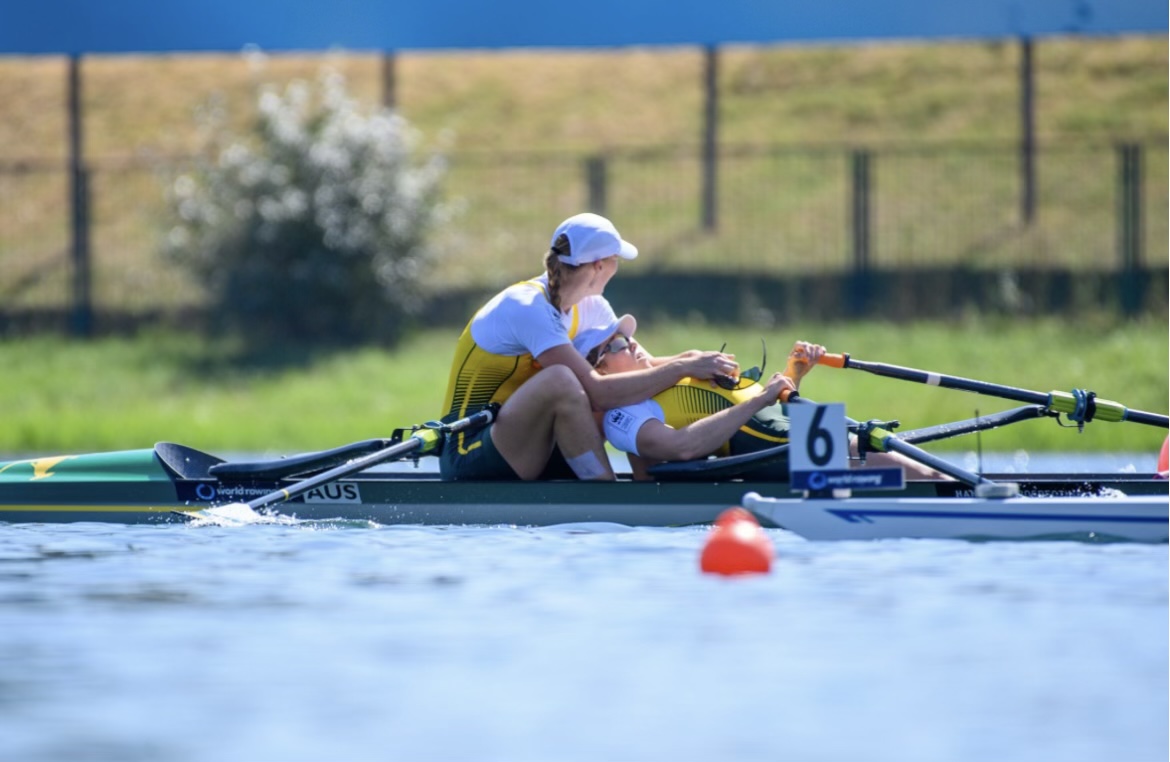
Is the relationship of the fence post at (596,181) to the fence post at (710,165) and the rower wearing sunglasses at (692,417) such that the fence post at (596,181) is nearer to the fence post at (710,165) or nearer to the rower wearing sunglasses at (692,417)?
the fence post at (710,165)

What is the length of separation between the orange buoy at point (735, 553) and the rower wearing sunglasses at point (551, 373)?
4.33 feet

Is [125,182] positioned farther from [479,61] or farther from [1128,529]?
[1128,529]

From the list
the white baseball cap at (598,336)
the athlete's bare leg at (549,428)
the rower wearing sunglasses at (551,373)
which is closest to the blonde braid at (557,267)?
the rower wearing sunglasses at (551,373)

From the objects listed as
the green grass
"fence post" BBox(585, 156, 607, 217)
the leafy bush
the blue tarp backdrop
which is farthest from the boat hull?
"fence post" BBox(585, 156, 607, 217)

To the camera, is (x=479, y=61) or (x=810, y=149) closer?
(x=810, y=149)

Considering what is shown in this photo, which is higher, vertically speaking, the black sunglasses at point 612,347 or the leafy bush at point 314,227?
the leafy bush at point 314,227

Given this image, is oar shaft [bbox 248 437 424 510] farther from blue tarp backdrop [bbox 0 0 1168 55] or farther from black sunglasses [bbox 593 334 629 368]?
blue tarp backdrop [bbox 0 0 1168 55]

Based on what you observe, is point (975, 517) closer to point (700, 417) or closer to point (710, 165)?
point (700, 417)

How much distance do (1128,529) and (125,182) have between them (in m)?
23.0

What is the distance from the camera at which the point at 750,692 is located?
5047 millimetres

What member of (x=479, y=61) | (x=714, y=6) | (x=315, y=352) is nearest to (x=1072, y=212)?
(x=714, y=6)

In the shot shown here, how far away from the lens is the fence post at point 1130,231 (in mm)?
21141

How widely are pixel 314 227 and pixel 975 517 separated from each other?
48.9 ft

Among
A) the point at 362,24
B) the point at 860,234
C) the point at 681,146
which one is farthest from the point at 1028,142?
the point at 362,24
